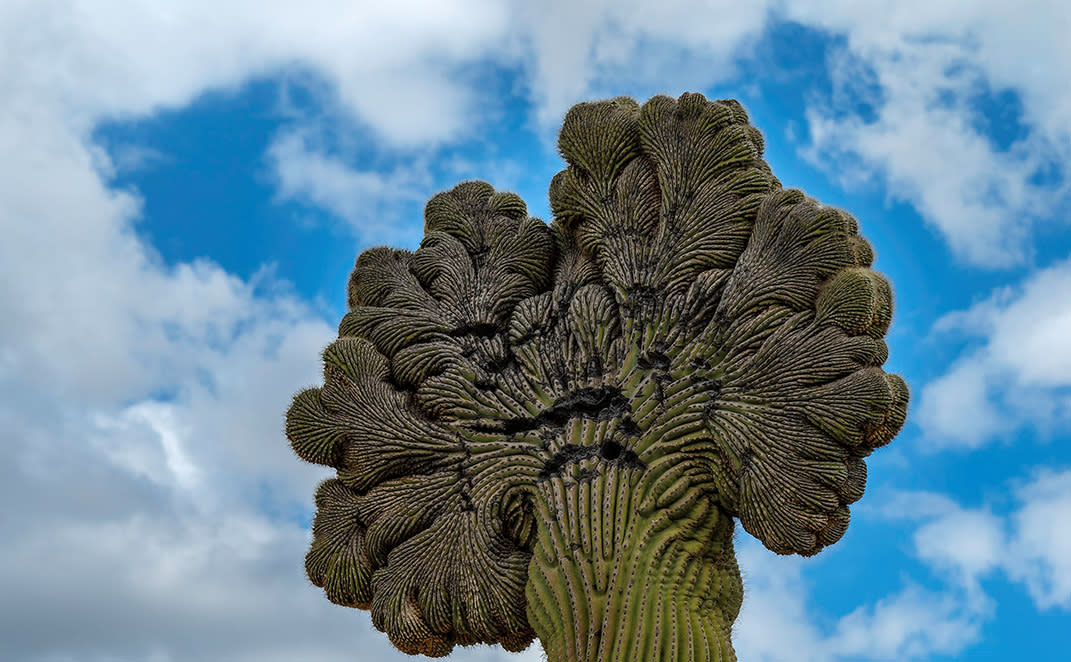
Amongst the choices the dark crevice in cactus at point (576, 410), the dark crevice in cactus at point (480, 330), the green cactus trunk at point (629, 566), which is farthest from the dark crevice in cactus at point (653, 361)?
the dark crevice in cactus at point (480, 330)

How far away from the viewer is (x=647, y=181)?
657 cm

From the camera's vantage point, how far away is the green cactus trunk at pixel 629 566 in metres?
5.46

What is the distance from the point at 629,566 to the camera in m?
5.64

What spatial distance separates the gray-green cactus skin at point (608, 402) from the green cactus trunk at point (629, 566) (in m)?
0.01

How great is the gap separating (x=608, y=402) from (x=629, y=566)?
100 cm

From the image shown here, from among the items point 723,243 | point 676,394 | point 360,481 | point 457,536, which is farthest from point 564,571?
point 723,243

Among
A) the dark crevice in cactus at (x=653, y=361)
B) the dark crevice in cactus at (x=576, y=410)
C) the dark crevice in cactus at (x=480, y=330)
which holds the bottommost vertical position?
the dark crevice in cactus at (x=576, y=410)

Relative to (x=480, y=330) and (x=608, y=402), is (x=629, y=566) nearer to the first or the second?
(x=608, y=402)

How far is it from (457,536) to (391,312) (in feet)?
5.39

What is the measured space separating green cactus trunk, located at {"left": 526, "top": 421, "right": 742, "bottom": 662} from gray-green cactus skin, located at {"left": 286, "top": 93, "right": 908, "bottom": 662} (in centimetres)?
1

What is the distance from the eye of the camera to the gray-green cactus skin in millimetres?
5566

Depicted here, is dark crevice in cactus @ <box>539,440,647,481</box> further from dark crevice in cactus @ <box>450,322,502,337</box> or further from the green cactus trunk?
dark crevice in cactus @ <box>450,322,502,337</box>

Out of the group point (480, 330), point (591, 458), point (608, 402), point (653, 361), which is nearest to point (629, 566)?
point (591, 458)

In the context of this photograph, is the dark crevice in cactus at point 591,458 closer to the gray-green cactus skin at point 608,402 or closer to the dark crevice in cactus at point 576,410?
the gray-green cactus skin at point 608,402
